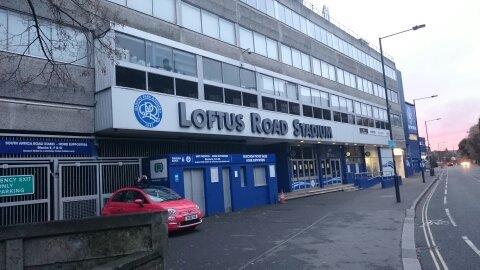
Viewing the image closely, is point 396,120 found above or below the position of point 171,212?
above

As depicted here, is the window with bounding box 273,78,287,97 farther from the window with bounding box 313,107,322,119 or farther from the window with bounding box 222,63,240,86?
the window with bounding box 222,63,240,86

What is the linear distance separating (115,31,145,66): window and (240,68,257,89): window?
7.03m

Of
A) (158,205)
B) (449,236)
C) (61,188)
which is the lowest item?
(449,236)

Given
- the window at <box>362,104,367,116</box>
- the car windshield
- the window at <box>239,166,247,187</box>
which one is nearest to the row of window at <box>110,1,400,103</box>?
the window at <box>362,104,367,116</box>

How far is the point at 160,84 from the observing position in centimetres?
1895

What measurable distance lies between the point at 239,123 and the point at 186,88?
11.8ft

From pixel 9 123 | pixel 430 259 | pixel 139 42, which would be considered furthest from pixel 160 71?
pixel 430 259

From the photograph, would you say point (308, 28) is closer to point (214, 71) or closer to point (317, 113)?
point (317, 113)

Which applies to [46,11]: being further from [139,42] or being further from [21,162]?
[21,162]

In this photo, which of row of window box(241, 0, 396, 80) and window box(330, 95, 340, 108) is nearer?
row of window box(241, 0, 396, 80)

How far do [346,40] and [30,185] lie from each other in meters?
32.8

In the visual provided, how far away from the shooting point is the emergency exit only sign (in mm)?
14430

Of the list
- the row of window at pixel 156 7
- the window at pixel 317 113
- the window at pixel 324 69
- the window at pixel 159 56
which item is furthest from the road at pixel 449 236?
the window at pixel 324 69

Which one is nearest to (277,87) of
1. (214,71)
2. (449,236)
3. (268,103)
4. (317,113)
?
(268,103)
